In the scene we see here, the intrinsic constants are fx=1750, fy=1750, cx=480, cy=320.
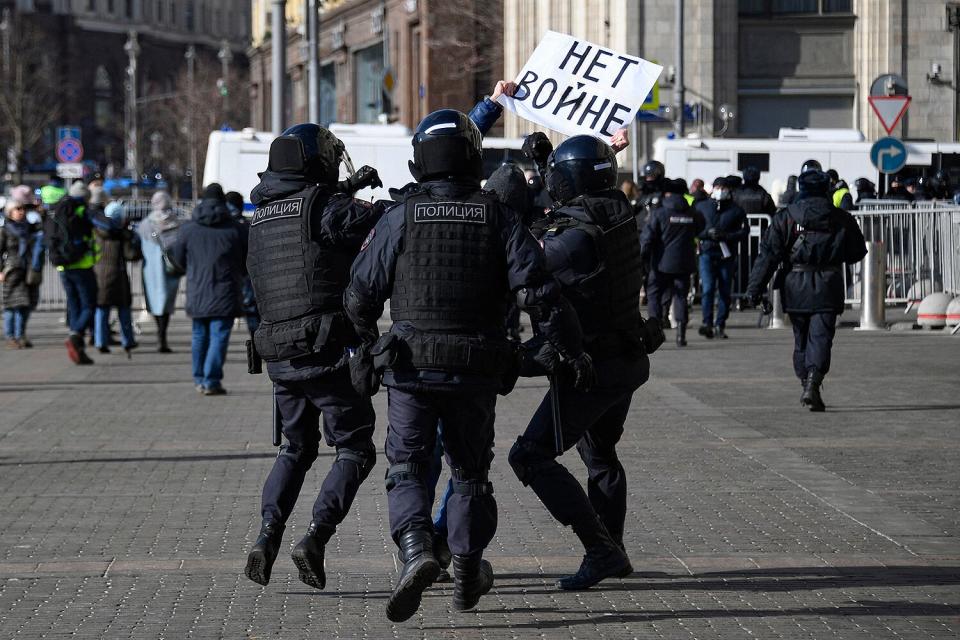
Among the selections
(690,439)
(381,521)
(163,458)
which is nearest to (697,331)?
(690,439)

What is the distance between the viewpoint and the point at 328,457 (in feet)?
34.3

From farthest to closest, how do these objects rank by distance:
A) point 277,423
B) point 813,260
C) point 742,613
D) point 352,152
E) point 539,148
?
point 352,152
point 813,260
point 539,148
point 277,423
point 742,613

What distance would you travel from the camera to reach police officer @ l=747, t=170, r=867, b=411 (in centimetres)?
1211

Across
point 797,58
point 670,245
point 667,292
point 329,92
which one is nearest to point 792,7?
point 797,58

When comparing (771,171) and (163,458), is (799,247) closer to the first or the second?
(163,458)

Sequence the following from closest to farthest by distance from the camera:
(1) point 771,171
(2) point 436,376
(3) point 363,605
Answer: (2) point 436,376
(3) point 363,605
(1) point 771,171

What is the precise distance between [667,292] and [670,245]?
1.83 ft

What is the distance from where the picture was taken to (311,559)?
20.6ft

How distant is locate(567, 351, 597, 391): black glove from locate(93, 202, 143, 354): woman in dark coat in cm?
1221

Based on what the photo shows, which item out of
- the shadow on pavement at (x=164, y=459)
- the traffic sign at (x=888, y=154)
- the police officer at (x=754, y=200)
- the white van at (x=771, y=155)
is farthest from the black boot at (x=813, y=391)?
the white van at (x=771, y=155)

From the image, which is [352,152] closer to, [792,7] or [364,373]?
[792,7]

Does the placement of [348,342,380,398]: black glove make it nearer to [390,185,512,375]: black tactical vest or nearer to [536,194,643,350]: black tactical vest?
[390,185,512,375]: black tactical vest

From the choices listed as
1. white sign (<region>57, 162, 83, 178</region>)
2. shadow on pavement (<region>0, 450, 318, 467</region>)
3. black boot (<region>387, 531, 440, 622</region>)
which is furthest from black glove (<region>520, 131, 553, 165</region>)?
white sign (<region>57, 162, 83, 178</region>)

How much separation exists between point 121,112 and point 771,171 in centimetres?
9298
